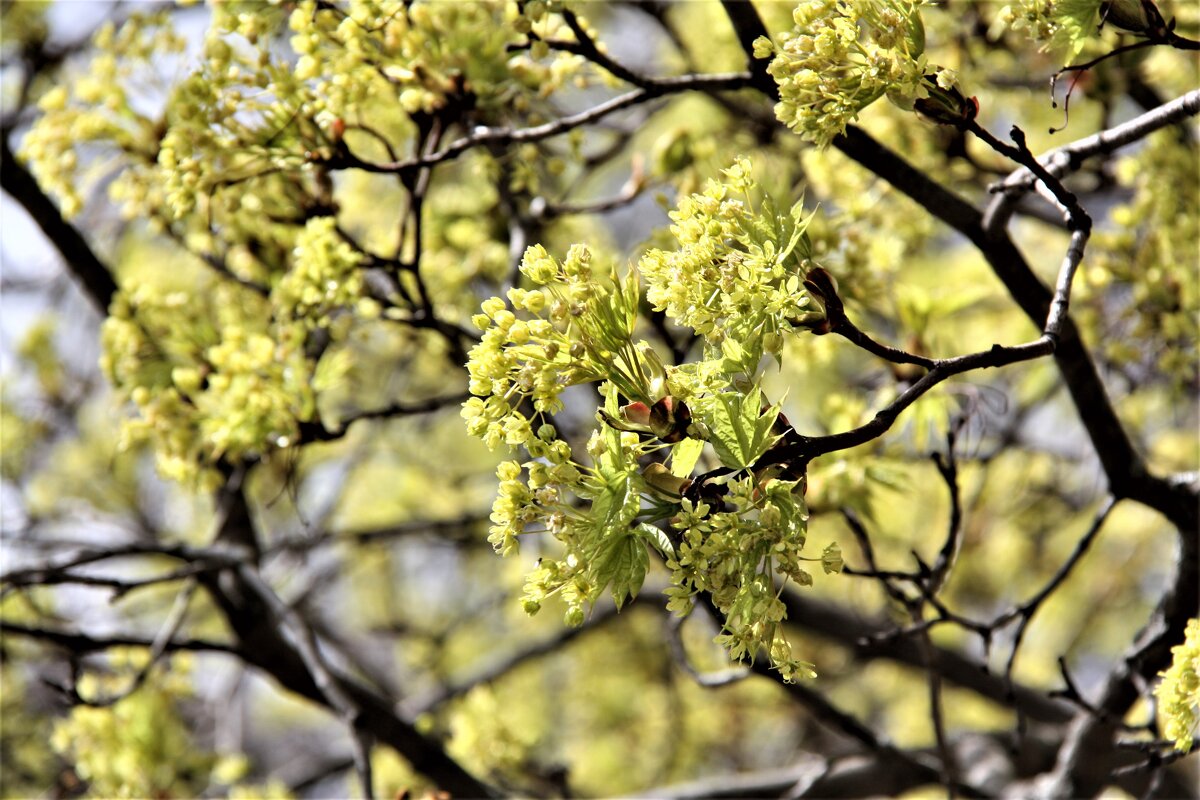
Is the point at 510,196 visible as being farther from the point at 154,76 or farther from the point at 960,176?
the point at 960,176

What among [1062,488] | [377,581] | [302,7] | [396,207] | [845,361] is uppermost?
[396,207]

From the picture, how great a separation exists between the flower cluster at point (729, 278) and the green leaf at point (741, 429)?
50 mm

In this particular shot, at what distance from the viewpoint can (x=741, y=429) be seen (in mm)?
1191

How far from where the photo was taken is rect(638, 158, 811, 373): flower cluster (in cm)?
123

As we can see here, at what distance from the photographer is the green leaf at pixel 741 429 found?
1189mm

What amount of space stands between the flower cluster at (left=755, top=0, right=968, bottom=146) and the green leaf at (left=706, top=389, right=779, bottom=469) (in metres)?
0.39

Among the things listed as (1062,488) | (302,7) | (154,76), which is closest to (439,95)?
(302,7)

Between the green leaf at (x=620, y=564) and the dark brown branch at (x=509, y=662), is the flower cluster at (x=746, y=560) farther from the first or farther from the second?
the dark brown branch at (x=509, y=662)

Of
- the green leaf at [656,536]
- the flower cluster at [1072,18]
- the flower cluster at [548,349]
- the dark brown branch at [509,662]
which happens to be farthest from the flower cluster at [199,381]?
the dark brown branch at [509,662]

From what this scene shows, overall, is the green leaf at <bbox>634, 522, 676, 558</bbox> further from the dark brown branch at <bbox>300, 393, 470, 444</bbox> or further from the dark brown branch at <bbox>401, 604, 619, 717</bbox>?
the dark brown branch at <bbox>401, 604, 619, 717</bbox>

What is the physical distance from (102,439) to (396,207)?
8.67 ft

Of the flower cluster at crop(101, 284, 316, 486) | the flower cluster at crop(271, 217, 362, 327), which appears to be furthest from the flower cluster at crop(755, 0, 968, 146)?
the flower cluster at crop(101, 284, 316, 486)

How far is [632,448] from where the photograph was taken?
1231 millimetres

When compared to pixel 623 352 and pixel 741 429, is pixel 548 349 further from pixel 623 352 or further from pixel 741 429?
pixel 741 429
